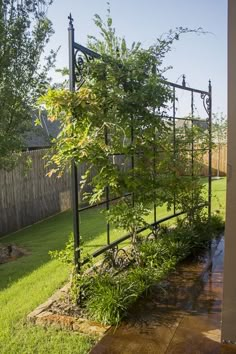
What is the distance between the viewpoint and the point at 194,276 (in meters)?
3.63

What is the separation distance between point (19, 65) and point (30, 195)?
338 centimetres

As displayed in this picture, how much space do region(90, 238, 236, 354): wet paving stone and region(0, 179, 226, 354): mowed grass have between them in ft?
0.92

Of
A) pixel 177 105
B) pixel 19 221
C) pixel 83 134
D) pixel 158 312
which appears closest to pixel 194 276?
pixel 158 312

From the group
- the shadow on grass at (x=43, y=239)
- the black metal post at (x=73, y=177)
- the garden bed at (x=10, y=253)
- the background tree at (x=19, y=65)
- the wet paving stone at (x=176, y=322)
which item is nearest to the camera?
the wet paving stone at (x=176, y=322)

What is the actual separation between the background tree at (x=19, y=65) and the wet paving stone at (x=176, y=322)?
3.67 m

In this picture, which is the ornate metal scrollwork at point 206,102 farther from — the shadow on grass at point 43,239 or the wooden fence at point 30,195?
the shadow on grass at point 43,239

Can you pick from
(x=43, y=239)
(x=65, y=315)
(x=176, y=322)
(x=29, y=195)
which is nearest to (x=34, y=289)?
(x=65, y=315)

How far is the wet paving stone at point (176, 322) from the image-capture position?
7.54 feet

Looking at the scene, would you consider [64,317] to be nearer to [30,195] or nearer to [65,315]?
[65,315]

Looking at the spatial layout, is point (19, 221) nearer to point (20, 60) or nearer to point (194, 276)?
point (20, 60)

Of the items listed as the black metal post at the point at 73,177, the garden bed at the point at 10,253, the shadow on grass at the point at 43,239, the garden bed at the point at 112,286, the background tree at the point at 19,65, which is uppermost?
the background tree at the point at 19,65

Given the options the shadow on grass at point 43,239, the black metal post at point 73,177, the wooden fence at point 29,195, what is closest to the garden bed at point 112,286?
the black metal post at point 73,177

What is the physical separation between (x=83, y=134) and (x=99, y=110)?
281 millimetres

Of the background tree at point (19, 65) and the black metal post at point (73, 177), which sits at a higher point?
the background tree at point (19, 65)
